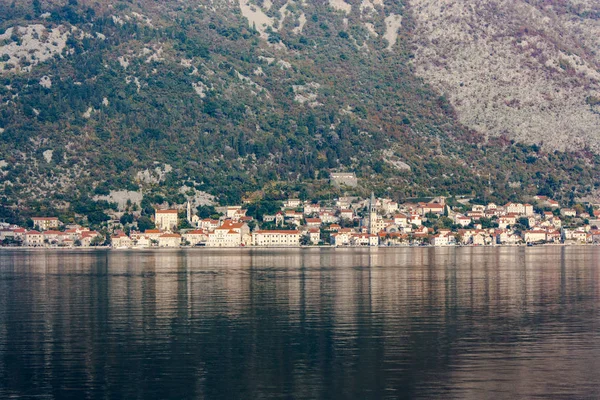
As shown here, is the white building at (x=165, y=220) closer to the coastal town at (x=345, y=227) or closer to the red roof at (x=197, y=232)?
the coastal town at (x=345, y=227)

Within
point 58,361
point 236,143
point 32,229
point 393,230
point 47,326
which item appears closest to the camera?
point 58,361

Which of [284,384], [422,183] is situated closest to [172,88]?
[422,183]

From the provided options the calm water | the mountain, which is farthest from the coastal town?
the calm water

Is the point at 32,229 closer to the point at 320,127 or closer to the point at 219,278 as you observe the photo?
the point at 320,127

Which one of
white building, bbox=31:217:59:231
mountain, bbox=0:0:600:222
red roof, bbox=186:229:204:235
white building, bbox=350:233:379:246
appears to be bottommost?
white building, bbox=350:233:379:246

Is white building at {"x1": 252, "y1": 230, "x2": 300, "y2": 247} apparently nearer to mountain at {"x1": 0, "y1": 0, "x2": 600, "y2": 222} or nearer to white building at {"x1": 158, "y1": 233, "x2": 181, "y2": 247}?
white building at {"x1": 158, "y1": 233, "x2": 181, "y2": 247}
